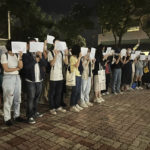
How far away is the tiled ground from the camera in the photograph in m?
3.53

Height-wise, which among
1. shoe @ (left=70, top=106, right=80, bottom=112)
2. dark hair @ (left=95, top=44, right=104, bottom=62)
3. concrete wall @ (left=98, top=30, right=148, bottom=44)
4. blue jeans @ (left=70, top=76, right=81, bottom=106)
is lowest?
shoe @ (left=70, top=106, right=80, bottom=112)

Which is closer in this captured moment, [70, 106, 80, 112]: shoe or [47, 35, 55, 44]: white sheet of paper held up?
[47, 35, 55, 44]: white sheet of paper held up

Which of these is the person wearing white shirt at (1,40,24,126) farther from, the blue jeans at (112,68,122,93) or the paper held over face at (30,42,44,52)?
the blue jeans at (112,68,122,93)

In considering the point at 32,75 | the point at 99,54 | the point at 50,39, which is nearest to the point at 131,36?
the point at 99,54

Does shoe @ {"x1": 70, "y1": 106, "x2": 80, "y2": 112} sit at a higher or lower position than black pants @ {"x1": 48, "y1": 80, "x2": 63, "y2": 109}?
lower

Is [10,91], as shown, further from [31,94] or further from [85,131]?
[85,131]

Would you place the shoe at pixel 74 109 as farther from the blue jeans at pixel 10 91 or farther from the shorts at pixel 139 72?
the shorts at pixel 139 72

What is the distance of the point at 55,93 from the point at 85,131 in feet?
5.06

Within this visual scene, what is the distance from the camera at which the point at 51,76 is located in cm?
500

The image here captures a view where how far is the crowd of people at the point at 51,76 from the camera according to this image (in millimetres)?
4152

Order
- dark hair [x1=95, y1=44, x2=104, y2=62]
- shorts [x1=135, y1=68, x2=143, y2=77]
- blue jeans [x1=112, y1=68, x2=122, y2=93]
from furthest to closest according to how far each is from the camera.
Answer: shorts [x1=135, y1=68, x2=143, y2=77], blue jeans [x1=112, y1=68, x2=122, y2=93], dark hair [x1=95, y1=44, x2=104, y2=62]

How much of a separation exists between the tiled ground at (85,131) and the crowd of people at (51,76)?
36 centimetres

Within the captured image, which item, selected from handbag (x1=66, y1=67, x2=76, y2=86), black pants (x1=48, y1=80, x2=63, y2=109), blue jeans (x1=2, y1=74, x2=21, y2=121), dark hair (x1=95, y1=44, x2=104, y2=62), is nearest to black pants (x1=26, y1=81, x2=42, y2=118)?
blue jeans (x1=2, y1=74, x2=21, y2=121)

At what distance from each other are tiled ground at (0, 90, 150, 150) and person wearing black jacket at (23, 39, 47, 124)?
46 cm
